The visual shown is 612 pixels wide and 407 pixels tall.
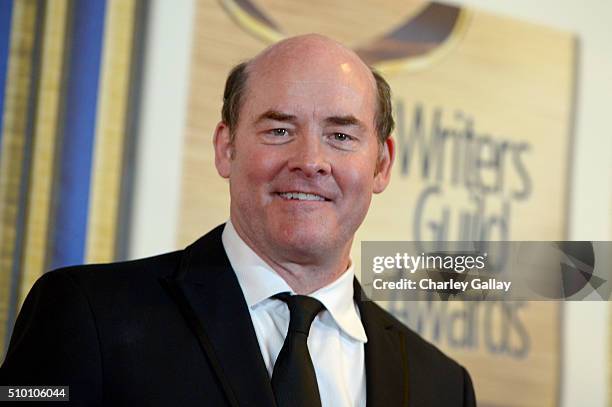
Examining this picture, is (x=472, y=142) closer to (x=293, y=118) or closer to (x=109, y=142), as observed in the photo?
(x=109, y=142)

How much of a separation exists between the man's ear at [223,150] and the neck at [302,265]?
0.10 m

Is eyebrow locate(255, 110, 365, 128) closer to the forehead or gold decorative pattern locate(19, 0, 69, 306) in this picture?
the forehead

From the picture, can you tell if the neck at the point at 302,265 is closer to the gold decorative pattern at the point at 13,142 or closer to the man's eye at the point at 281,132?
the man's eye at the point at 281,132

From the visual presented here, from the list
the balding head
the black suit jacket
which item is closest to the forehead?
the balding head

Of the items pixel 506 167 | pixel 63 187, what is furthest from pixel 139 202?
pixel 506 167

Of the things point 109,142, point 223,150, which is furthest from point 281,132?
point 109,142

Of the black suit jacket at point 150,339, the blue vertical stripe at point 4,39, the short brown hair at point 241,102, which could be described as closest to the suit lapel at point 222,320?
the black suit jacket at point 150,339

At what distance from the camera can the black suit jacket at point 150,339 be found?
125cm

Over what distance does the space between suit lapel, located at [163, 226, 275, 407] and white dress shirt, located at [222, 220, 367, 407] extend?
0.08 ft

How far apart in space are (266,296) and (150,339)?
7.0 inches

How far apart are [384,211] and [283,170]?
1026mm

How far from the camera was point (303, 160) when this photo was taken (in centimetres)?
139

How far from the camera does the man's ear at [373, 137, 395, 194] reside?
5.14ft

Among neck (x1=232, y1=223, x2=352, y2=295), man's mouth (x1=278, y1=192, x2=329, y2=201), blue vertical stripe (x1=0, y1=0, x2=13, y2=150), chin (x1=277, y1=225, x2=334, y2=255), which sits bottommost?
neck (x1=232, y1=223, x2=352, y2=295)
